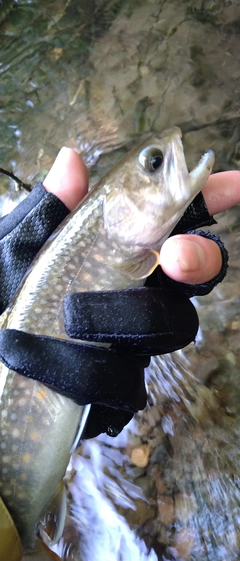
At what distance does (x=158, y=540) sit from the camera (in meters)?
1.74

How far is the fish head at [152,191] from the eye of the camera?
121cm

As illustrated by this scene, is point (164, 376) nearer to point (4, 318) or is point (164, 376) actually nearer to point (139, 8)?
point (4, 318)

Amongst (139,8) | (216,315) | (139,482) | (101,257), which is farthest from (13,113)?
(139,482)

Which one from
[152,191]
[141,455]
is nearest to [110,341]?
[152,191]

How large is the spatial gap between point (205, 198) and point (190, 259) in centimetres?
36

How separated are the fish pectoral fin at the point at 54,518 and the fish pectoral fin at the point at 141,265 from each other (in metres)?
0.66

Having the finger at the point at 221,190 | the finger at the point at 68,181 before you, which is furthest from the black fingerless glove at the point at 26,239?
the finger at the point at 221,190

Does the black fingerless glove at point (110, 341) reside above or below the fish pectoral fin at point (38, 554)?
above

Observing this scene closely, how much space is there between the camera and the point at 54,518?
1.44 meters

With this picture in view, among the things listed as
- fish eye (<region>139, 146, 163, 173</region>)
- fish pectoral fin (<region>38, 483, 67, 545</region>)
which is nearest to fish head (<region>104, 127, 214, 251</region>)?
fish eye (<region>139, 146, 163, 173</region>)

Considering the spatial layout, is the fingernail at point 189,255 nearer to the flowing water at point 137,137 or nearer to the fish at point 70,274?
the fish at point 70,274

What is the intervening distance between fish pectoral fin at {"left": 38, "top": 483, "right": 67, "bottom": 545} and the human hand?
753mm

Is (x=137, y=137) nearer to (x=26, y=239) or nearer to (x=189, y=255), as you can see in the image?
(x=26, y=239)

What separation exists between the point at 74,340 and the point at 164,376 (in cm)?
97
